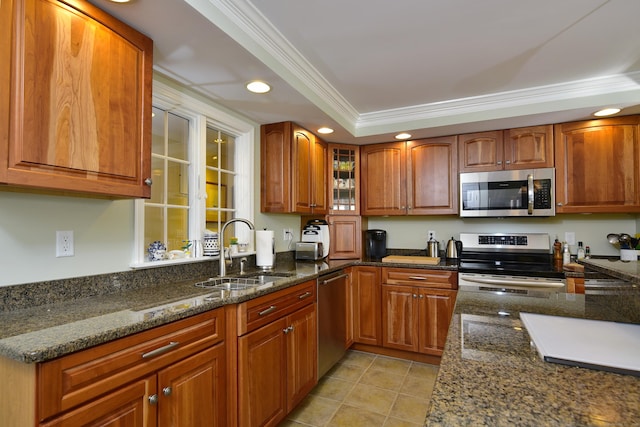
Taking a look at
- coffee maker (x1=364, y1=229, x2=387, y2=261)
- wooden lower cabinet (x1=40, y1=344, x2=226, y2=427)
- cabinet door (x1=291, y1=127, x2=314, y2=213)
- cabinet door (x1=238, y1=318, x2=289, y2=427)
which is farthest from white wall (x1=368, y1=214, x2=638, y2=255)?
wooden lower cabinet (x1=40, y1=344, x2=226, y2=427)

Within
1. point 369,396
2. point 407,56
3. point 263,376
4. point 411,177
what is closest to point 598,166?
point 411,177

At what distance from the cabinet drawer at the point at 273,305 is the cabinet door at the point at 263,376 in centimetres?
4

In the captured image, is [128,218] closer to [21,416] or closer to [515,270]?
[21,416]

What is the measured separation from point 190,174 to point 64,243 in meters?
0.91

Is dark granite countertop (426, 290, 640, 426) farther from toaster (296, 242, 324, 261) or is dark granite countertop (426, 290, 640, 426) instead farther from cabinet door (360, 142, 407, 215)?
cabinet door (360, 142, 407, 215)

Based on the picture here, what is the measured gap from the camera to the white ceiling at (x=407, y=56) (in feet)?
5.35

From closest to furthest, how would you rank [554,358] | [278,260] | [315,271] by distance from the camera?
[554,358], [315,271], [278,260]

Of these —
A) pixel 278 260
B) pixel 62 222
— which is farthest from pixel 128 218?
pixel 278 260

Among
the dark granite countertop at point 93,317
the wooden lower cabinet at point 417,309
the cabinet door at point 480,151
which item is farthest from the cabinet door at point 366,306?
the dark granite countertop at point 93,317

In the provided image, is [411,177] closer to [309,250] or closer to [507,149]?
[507,149]

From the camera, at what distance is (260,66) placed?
1836mm

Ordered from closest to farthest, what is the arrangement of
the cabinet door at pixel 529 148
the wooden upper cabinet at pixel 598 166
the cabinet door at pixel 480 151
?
the wooden upper cabinet at pixel 598 166, the cabinet door at pixel 529 148, the cabinet door at pixel 480 151

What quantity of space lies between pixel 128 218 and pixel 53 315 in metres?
0.64

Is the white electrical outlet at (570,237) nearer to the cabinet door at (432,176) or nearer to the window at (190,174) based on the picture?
the cabinet door at (432,176)
